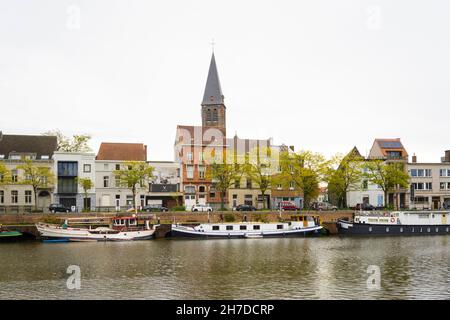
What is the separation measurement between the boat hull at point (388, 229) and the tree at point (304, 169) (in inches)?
541

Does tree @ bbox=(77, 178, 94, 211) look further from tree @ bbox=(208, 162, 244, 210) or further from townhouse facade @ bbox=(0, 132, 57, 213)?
tree @ bbox=(208, 162, 244, 210)

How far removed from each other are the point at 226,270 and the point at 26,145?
2335 inches

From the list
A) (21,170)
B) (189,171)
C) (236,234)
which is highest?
(21,170)

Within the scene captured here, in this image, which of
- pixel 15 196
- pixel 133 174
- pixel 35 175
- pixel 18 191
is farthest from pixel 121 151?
pixel 15 196

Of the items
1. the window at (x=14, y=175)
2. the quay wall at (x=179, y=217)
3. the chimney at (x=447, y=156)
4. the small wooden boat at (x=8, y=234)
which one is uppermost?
the chimney at (x=447, y=156)

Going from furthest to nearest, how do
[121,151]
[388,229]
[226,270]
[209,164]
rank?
[209,164] < [121,151] < [388,229] < [226,270]

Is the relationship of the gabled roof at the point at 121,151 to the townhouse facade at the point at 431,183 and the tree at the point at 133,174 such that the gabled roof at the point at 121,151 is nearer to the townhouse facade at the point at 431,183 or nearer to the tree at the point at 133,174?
the tree at the point at 133,174

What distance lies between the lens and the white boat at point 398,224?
70062 millimetres

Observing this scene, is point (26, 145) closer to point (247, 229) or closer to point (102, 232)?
point (102, 232)

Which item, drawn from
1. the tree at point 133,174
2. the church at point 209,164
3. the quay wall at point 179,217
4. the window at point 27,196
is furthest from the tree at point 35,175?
the church at point 209,164

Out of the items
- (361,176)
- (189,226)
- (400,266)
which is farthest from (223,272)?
(361,176)

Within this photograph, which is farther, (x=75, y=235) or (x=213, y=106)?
(x=213, y=106)

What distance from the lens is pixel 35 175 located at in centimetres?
7538

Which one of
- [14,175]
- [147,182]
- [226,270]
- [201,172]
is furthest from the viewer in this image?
[201,172]
